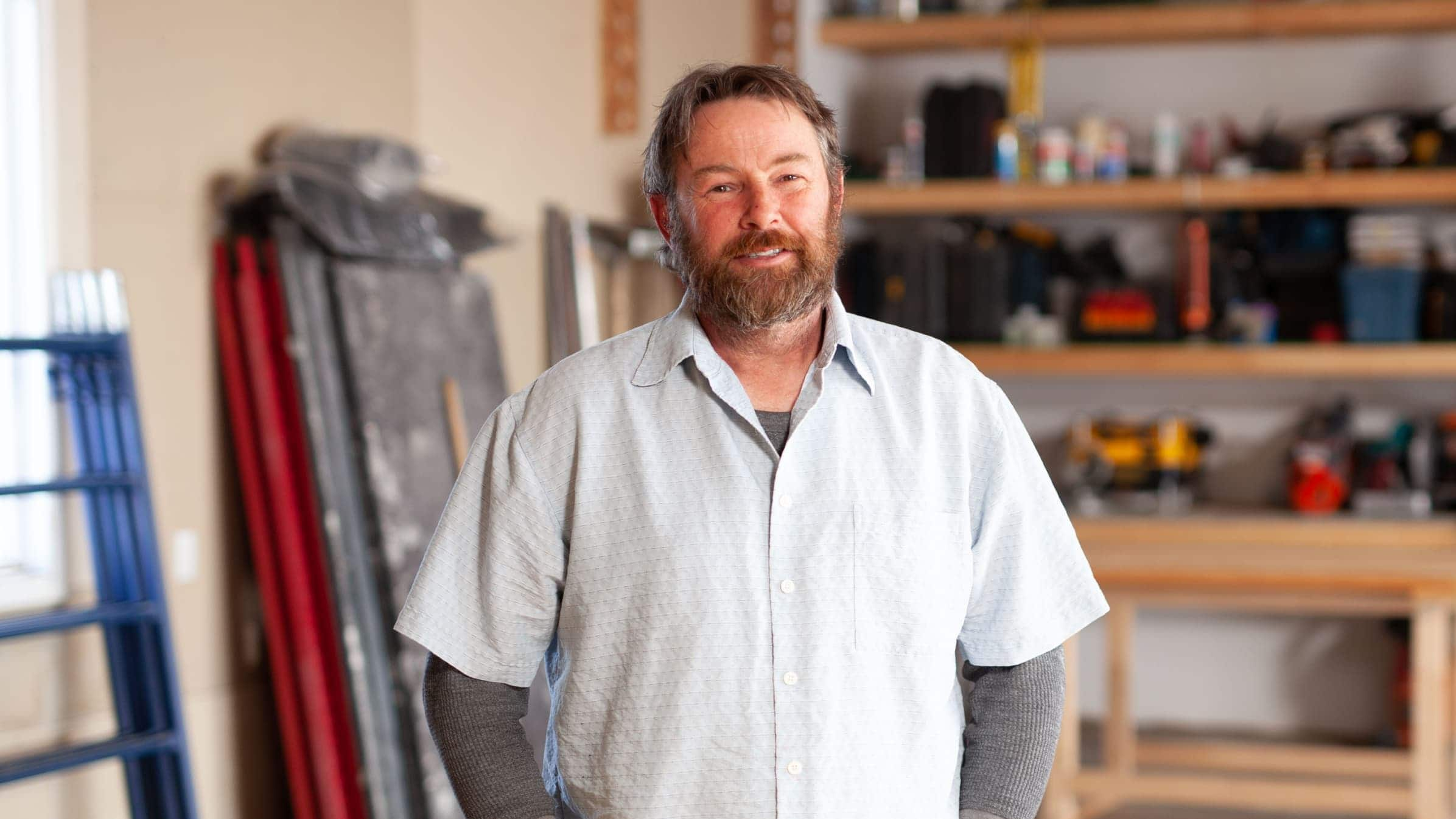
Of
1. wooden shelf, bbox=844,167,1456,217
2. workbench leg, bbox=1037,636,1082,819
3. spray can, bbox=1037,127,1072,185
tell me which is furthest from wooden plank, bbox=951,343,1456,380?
workbench leg, bbox=1037,636,1082,819

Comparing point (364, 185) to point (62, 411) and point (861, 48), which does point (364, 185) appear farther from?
point (861, 48)

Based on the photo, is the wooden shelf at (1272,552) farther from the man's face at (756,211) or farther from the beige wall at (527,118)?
the man's face at (756,211)

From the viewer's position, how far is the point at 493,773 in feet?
4.90

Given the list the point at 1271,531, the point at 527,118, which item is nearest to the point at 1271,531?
the point at 1271,531

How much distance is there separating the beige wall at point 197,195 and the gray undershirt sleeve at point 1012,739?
1.76 metres

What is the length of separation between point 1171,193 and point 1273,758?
6.18 ft

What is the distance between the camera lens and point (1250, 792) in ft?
13.6

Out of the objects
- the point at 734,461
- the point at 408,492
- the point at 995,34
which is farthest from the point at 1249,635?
the point at 734,461

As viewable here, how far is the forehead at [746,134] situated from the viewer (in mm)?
1489

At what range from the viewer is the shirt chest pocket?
145 centimetres

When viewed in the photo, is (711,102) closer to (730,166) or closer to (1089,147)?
(730,166)

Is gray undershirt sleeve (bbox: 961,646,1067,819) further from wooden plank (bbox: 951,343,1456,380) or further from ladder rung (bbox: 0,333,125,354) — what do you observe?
wooden plank (bbox: 951,343,1456,380)

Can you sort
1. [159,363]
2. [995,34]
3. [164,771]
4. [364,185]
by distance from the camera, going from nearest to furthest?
1. [164,771]
2. [159,363]
3. [364,185]
4. [995,34]

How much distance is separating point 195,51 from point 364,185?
0.44m
